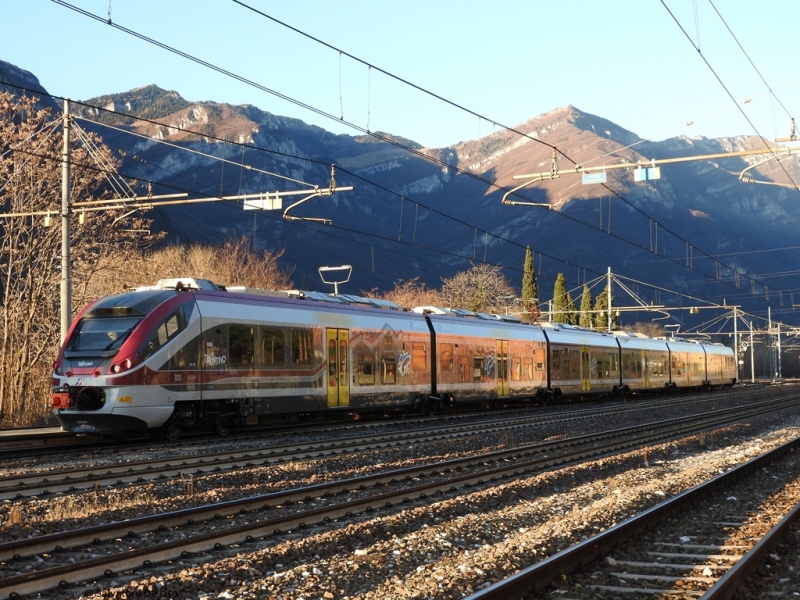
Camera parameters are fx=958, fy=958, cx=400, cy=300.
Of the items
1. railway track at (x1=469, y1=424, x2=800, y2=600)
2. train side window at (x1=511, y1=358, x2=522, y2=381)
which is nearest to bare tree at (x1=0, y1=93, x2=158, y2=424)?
train side window at (x1=511, y1=358, x2=522, y2=381)

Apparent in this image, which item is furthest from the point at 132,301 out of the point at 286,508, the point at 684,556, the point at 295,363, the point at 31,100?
the point at 684,556

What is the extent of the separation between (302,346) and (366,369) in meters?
3.56

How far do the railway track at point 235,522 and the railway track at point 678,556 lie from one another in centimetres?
338

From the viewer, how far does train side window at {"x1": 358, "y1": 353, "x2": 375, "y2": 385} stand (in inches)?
1077

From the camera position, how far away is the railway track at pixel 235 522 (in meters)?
8.54

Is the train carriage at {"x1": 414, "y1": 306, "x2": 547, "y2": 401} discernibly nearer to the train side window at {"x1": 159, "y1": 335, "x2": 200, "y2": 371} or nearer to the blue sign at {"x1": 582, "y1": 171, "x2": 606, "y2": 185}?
the blue sign at {"x1": 582, "y1": 171, "x2": 606, "y2": 185}

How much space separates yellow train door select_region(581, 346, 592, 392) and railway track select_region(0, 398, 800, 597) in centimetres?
2738

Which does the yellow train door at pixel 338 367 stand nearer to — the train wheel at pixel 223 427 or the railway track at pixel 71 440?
the railway track at pixel 71 440

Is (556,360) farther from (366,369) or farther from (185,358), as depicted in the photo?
(185,358)

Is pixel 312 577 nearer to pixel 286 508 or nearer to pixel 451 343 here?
pixel 286 508

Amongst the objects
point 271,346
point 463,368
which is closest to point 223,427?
point 271,346

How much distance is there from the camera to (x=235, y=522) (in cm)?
1111

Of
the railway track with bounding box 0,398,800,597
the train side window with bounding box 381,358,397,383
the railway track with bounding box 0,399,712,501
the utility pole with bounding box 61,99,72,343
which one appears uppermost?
the utility pole with bounding box 61,99,72,343

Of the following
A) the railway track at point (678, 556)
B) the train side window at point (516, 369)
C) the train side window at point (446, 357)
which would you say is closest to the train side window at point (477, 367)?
the train side window at point (446, 357)
